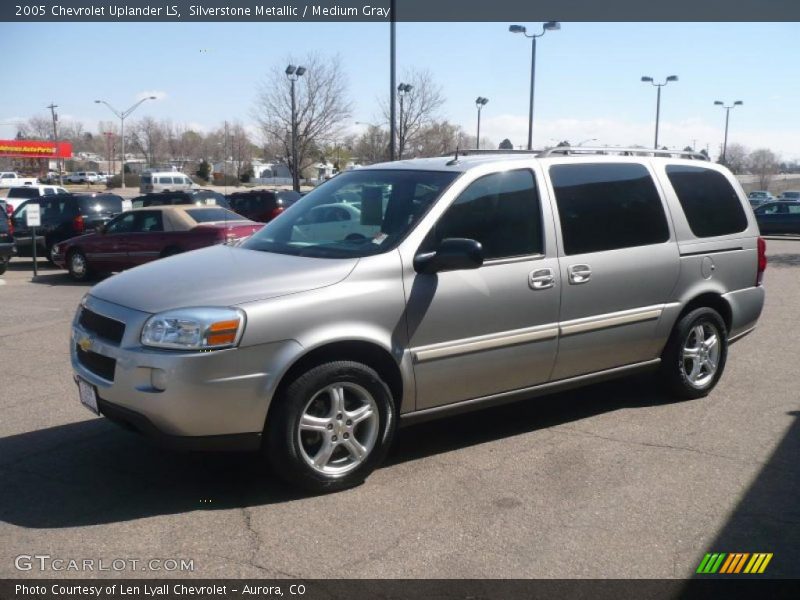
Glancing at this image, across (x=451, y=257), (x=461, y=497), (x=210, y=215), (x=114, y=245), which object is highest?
(x=451, y=257)

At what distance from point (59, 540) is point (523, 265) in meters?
3.13

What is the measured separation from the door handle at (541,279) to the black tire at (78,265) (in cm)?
1301

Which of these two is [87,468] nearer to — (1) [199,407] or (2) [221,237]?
(1) [199,407]

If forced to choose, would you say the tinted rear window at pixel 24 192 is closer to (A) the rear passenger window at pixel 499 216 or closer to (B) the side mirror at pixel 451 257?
(A) the rear passenger window at pixel 499 216

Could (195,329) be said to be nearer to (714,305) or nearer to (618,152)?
(618,152)

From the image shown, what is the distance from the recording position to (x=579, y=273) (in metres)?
5.68

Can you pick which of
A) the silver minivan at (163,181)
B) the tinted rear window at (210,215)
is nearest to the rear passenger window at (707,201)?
the tinted rear window at (210,215)

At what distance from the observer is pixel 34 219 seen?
1691cm

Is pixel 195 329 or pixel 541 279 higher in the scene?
pixel 541 279

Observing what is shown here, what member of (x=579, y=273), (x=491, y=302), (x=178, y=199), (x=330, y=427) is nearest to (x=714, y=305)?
(x=579, y=273)

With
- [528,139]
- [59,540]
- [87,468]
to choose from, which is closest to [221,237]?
[87,468]

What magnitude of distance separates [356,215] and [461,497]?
1948 millimetres

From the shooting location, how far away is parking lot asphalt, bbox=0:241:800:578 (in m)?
3.96

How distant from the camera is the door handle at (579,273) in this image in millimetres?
5648
